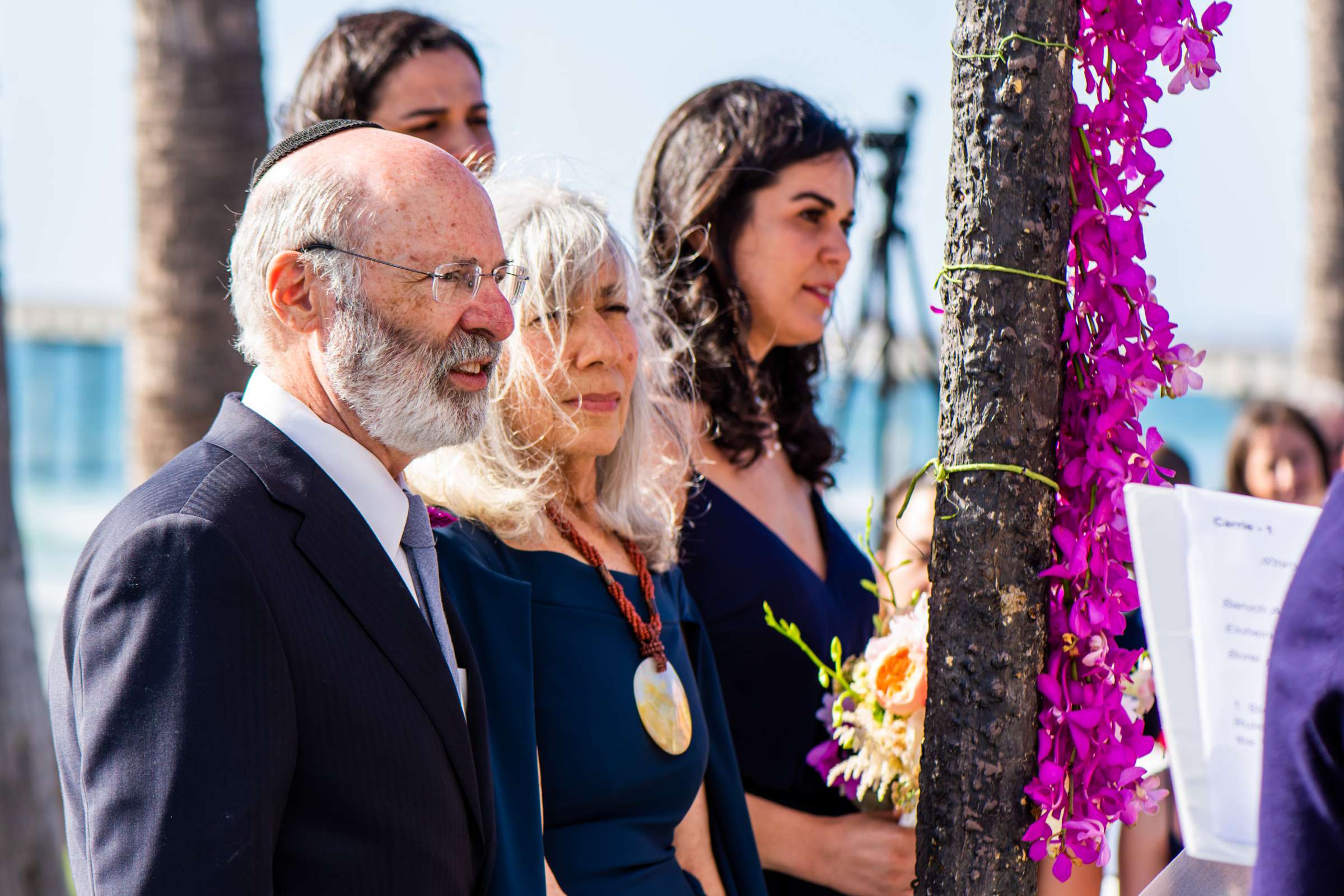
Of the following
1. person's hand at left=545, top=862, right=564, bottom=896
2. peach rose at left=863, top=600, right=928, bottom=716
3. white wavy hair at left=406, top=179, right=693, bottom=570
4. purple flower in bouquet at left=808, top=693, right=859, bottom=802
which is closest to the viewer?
person's hand at left=545, top=862, right=564, bottom=896

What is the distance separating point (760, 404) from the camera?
3.20 meters

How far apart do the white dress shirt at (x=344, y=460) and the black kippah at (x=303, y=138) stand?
322 mm

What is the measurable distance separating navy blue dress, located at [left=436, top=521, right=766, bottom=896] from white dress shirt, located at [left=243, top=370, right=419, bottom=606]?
0.71 ft

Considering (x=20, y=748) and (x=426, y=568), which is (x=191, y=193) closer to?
(x=20, y=748)

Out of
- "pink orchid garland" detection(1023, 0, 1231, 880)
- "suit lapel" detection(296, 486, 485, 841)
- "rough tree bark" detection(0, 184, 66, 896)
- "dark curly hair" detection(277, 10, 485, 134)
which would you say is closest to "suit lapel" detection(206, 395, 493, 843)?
"suit lapel" detection(296, 486, 485, 841)

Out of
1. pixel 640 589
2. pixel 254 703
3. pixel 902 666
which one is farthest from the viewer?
pixel 640 589

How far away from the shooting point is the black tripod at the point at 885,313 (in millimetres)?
4820

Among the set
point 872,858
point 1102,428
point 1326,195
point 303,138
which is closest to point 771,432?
point 872,858

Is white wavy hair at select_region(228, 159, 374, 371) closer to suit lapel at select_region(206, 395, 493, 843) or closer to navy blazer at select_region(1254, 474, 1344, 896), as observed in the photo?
suit lapel at select_region(206, 395, 493, 843)

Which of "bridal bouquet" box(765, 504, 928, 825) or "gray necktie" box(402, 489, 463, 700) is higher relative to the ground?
"gray necktie" box(402, 489, 463, 700)

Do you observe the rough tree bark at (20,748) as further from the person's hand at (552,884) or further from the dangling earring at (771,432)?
the person's hand at (552,884)

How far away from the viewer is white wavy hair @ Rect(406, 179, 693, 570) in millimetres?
2328

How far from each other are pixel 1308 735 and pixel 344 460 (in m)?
1.27

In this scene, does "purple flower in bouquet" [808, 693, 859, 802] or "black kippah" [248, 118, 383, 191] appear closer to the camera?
"black kippah" [248, 118, 383, 191]
